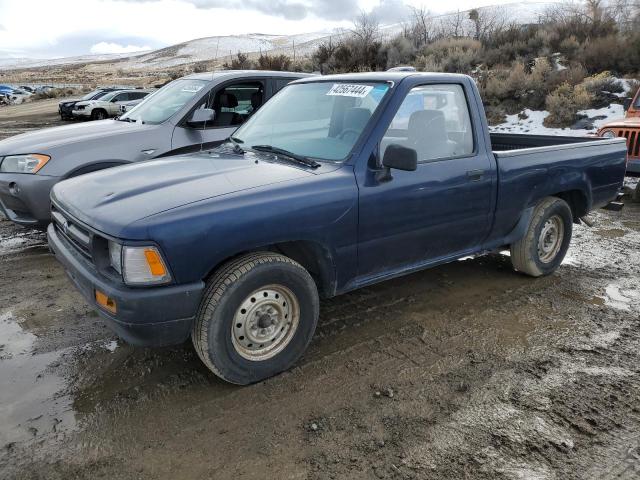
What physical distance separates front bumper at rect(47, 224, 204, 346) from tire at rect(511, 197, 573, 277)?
10.3 feet

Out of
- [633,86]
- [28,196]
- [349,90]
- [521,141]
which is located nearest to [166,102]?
[28,196]

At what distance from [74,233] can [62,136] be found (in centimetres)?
295

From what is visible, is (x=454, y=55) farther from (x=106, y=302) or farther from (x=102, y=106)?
(x=106, y=302)

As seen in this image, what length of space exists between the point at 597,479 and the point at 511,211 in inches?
93.4

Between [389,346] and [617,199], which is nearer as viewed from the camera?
[389,346]

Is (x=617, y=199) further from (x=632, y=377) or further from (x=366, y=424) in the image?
(x=366, y=424)

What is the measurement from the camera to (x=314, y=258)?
10.9 feet

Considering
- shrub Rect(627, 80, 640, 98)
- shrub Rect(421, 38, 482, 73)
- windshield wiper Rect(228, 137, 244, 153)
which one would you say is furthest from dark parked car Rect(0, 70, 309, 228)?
shrub Rect(421, 38, 482, 73)

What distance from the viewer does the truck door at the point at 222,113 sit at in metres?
5.78

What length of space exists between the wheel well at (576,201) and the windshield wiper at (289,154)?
9.08 ft

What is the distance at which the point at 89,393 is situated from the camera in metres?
3.13

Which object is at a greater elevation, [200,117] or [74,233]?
[200,117]

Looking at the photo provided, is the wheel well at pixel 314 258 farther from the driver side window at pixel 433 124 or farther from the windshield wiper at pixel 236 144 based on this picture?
the windshield wiper at pixel 236 144

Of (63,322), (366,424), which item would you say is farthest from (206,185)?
(63,322)
